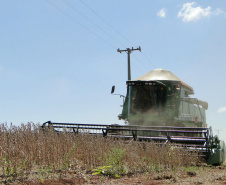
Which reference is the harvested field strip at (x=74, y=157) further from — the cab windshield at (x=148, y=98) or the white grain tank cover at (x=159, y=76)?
the white grain tank cover at (x=159, y=76)

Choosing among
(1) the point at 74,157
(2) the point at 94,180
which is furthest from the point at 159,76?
(2) the point at 94,180

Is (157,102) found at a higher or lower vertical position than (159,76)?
lower

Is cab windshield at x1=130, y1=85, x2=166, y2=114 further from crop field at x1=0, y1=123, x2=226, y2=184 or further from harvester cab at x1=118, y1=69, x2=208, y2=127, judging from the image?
crop field at x1=0, y1=123, x2=226, y2=184

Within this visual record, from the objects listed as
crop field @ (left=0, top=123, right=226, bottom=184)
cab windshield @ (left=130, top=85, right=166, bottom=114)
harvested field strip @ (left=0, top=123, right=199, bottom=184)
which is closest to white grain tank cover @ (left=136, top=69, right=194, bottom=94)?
cab windshield @ (left=130, top=85, right=166, bottom=114)

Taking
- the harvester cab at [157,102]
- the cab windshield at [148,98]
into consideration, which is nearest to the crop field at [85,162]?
the harvester cab at [157,102]

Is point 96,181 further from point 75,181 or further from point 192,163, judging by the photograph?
point 192,163

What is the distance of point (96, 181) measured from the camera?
4.86 meters

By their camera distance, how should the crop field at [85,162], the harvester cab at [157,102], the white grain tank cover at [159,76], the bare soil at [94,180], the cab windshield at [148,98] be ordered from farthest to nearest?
the white grain tank cover at [159,76]
the cab windshield at [148,98]
the harvester cab at [157,102]
the crop field at [85,162]
the bare soil at [94,180]

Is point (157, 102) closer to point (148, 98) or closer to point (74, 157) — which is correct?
point (148, 98)

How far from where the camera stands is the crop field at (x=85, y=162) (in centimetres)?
480

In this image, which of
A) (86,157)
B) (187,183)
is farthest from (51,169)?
(187,183)

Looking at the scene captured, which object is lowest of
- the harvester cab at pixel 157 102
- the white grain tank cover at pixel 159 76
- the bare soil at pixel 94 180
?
the bare soil at pixel 94 180

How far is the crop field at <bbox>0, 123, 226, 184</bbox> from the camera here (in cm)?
480

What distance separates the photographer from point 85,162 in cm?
645
